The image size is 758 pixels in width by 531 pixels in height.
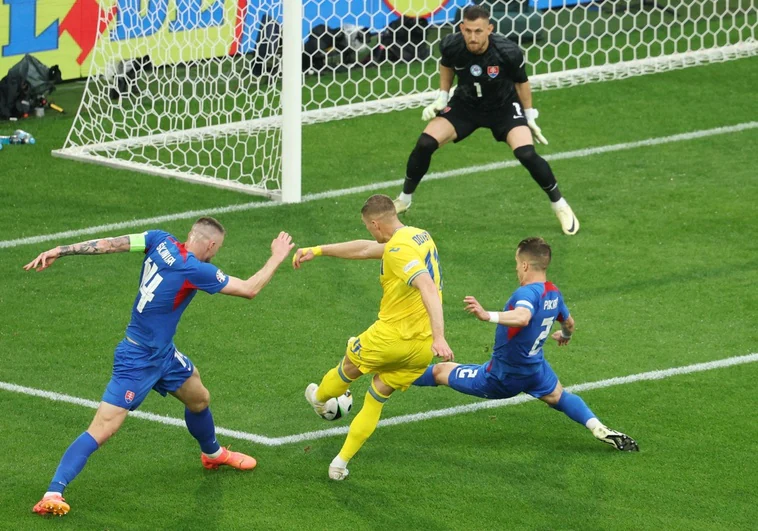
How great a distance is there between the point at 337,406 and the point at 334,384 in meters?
0.38

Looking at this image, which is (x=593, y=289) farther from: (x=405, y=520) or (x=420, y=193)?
(x=405, y=520)

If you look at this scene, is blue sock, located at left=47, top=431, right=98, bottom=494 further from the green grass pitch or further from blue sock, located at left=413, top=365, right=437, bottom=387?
blue sock, located at left=413, top=365, right=437, bottom=387

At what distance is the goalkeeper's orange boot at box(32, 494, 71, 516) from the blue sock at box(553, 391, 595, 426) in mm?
3136

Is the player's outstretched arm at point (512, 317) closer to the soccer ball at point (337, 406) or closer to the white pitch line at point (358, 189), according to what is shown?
the soccer ball at point (337, 406)

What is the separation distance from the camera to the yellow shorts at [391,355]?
7.84 meters

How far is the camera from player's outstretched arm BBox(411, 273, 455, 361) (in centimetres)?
727

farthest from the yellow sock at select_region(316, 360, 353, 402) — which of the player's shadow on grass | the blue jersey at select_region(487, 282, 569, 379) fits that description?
the player's shadow on grass

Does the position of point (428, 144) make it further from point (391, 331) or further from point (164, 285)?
point (164, 285)

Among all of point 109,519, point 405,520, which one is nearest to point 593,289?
point 405,520

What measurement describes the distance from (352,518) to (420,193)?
6.58 meters

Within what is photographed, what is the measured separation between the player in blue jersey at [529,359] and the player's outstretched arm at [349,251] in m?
0.88

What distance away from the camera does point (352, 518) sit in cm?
748

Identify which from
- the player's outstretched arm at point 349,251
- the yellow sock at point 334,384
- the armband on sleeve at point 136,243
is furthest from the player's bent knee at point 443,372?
the armband on sleeve at point 136,243

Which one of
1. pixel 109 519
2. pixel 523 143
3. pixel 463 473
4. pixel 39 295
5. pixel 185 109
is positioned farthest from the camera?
pixel 185 109
